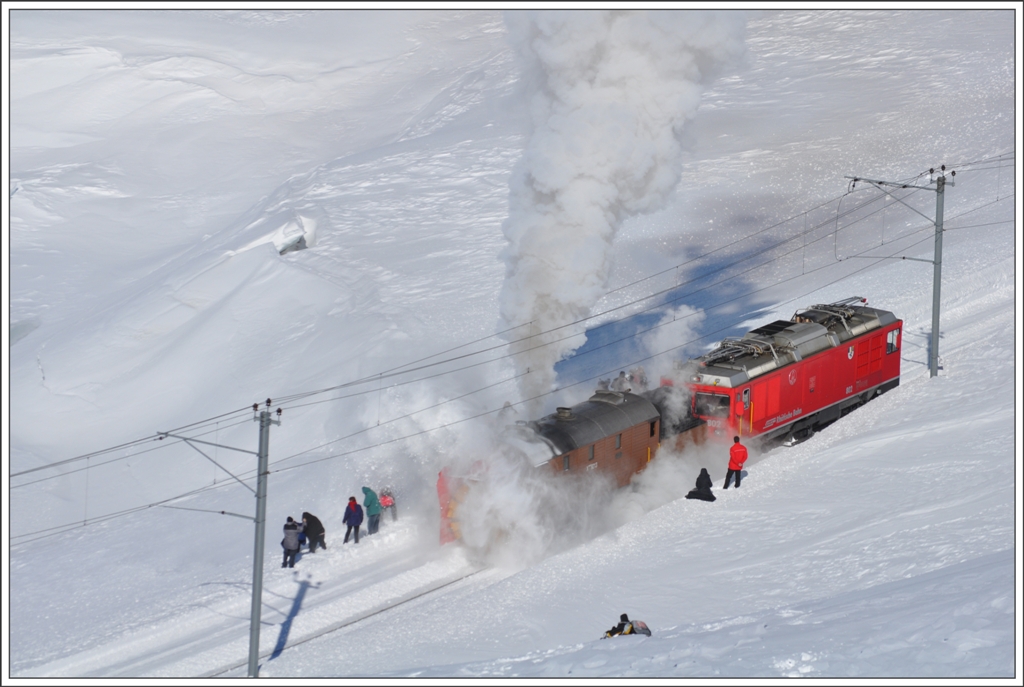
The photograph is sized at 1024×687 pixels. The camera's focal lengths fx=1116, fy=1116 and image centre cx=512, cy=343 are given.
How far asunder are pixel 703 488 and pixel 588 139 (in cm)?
924

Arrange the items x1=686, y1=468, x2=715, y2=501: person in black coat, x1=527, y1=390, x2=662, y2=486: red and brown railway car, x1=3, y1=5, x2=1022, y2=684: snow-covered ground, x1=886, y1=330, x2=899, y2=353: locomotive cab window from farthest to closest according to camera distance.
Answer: x1=886, y1=330, x2=899, y2=353: locomotive cab window
x1=686, y1=468, x2=715, y2=501: person in black coat
x1=527, y1=390, x2=662, y2=486: red and brown railway car
x1=3, y1=5, x2=1022, y2=684: snow-covered ground

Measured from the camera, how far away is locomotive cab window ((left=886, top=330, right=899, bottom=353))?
31438 millimetres

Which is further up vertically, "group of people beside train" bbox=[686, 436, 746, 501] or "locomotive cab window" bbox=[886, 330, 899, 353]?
"locomotive cab window" bbox=[886, 330, 899, 353]

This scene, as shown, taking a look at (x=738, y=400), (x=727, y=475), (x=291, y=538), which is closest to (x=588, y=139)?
(x=738, y=400)

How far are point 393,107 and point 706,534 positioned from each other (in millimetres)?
46584

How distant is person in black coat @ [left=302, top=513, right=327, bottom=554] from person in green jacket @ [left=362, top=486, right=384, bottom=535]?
1.14m

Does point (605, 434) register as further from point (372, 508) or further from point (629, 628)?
point (629, 628)

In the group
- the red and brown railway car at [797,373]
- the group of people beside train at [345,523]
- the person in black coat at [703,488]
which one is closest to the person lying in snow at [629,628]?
the person in black coat at [703,488]

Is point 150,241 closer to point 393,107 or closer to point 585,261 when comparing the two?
point 393,107

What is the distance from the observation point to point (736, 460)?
26.3 m

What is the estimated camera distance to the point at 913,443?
26.8 meters

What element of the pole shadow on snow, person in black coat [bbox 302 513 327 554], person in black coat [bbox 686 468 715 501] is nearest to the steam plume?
person in black coat [bbox 686 468 715 501]

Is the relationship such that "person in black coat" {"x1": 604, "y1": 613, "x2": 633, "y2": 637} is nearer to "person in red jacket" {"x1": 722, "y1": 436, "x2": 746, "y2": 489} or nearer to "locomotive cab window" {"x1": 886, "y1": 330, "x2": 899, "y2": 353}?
"person in red jacket" {"x1": 722, "y1": 436, "x2": 746, "y2": 489}

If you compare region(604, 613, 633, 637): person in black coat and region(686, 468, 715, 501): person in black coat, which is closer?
region(604, 613, 633, 637): person in black coat
